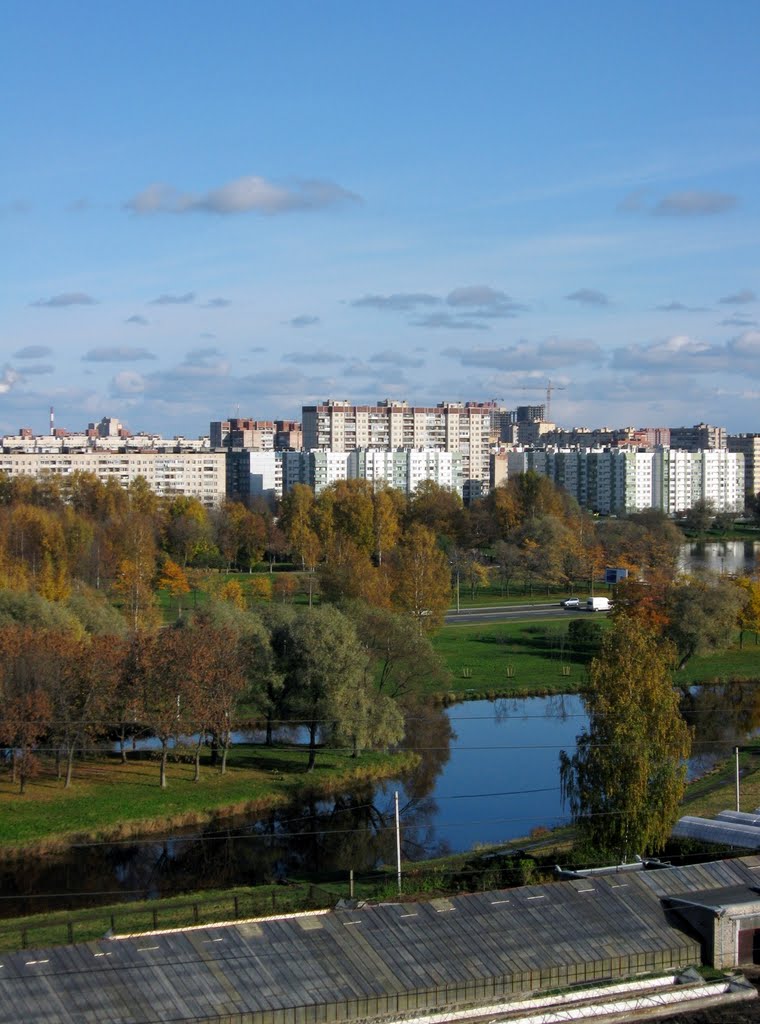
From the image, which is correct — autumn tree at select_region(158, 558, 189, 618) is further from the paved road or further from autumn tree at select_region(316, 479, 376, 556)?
autumn tree at select_region(316, 479, 376, 556)

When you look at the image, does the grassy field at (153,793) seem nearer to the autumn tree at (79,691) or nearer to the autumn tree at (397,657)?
the autumn tree at (79,691)

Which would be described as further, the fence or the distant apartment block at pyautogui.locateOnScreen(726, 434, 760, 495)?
the distant apartment block at pyautogui.locateOnScreen(726, 434, 760, 495)

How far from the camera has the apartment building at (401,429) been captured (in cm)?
11531

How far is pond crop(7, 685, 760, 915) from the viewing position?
1942 cm

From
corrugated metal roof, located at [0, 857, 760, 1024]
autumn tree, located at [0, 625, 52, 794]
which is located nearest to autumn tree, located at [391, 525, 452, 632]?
autumn tree, located at [0, 625, 52, 794]

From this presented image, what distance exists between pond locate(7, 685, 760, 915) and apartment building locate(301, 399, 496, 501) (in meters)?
85.8

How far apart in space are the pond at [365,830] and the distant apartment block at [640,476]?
265ft

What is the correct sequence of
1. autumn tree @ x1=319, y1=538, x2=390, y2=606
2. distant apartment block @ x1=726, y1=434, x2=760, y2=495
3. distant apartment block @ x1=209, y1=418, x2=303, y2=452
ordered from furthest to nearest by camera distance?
distant apartment block @ x1=726, y1=434, x2=760, y2=495
distant apartment block @ x1=209, y1=418, x2=303, y2=452
autumn tree @ x1=319, y1=538, x2=390, y2=606

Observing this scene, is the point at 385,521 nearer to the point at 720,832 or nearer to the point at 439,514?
the point at 439,514

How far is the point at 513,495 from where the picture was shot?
75.8 metres

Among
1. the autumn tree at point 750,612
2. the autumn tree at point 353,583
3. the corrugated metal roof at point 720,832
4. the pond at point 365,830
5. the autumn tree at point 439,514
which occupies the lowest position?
the pond at point 365,830

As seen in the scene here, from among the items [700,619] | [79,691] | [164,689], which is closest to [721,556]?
[700,619]

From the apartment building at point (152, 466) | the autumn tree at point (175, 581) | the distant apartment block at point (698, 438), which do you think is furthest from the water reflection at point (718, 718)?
the distant apartment block at point (698, 438)

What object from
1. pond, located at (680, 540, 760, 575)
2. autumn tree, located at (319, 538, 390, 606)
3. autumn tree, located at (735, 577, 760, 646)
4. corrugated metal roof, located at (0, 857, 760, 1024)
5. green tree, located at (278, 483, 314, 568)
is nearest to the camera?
corrugated metal roof, located at (0, 857, 760, 1024)
